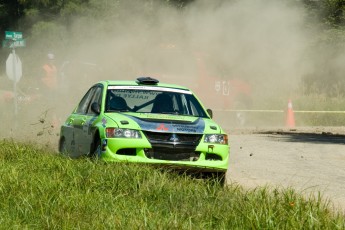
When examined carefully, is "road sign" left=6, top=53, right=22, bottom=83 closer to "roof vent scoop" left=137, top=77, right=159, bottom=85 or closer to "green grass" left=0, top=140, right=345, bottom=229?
"roof vent scoop" left=137, top=77, right=159, bottom=85

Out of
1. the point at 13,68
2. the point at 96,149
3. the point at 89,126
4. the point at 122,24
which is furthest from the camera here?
the point at 122,24

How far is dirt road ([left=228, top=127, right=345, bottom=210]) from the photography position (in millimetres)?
12641

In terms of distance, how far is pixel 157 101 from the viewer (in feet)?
43.7

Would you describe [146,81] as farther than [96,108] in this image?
Yes

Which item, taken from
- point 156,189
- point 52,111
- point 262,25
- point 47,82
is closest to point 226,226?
point 156,189

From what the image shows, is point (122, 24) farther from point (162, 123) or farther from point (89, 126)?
point (162, 123)

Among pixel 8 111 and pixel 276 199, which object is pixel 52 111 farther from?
pixel 276 199

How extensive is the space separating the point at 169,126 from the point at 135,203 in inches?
117

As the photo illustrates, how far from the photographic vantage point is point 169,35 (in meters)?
38.6

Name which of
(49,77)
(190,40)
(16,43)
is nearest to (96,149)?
(16,43)

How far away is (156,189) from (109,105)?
11.6ft

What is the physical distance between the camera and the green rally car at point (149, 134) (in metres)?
11.7

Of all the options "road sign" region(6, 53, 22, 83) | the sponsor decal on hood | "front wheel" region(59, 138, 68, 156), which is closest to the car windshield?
the sponsor decal on hood

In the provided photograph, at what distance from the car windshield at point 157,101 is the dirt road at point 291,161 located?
1230 mm
